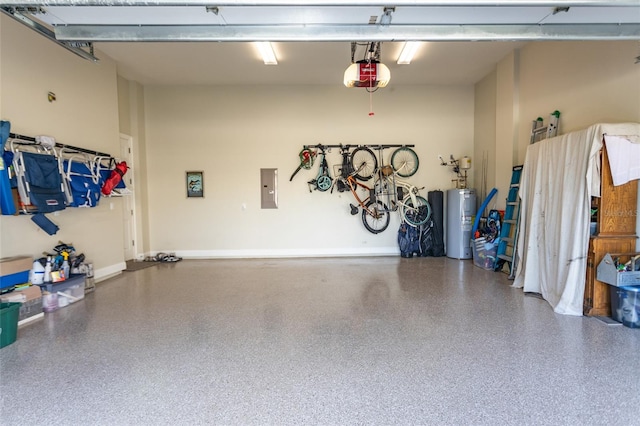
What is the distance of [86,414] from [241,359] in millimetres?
Result: 981

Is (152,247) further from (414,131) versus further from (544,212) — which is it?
(544,212)

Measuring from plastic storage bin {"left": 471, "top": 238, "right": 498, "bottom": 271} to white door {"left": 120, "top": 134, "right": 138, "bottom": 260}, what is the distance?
6503mm

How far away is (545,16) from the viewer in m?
2.63

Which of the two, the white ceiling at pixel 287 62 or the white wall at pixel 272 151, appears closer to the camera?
the white ceiling at pixel 287 62

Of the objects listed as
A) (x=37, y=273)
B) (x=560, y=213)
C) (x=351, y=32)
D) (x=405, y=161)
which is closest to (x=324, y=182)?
(x=405, y=161)

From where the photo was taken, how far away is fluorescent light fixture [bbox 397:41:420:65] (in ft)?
15.2

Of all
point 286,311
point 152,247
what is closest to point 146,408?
point 286,311

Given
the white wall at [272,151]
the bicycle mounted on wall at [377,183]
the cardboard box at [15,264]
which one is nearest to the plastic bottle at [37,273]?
the cardboard box at [15,264]

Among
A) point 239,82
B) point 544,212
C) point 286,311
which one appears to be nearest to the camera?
point 286,311

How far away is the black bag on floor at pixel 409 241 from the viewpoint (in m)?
6.40

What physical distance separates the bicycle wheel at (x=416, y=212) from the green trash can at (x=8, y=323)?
5771mm

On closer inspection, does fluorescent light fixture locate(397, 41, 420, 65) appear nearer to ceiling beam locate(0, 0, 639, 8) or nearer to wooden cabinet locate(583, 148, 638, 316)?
ceiling beam locate(0, 0, 639, 8)

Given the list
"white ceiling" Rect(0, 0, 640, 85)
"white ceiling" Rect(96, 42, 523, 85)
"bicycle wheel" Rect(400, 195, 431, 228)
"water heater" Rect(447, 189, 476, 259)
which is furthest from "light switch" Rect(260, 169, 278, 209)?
"white ceiling" Rect(0, 0, 640, 85)

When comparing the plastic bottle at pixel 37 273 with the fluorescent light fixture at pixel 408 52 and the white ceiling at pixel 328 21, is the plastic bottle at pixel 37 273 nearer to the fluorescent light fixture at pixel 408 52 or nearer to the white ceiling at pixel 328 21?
the white ceiling at pixel 328 21
